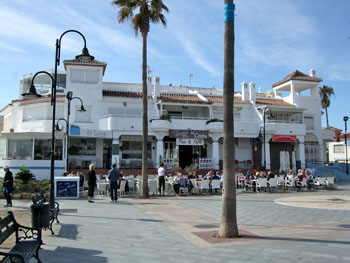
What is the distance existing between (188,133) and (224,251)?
2369 centimetres

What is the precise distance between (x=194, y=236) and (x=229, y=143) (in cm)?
250

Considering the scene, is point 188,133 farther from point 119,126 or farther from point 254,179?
point 254,179

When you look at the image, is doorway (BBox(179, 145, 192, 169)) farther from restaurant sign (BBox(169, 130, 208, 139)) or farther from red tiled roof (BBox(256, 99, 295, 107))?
red tiled roof (BBox(256, 99, 295, 107))

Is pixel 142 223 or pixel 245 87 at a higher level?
pixel 245 87

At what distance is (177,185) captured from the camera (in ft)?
63.7

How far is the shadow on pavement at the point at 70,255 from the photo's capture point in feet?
20.5

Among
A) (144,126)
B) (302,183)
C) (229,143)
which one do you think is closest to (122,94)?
(144,126)

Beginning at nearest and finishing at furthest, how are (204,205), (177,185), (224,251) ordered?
(224,251) < (204,205) < (177,185)

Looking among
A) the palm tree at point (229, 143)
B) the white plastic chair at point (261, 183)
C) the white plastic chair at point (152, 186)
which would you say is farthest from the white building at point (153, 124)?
the palm tree at point (229, 143)

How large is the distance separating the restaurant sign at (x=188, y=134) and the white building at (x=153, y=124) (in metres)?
0.09

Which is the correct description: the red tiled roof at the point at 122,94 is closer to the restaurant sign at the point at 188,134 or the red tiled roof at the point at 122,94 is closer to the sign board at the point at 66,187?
the restaurant sign at the point at 188,134

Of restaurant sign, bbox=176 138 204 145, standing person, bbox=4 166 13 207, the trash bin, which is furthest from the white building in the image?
the trash bin

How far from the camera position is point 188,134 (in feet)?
99.9

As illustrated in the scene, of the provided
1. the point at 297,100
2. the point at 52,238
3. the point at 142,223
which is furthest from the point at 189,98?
the point at 52,238
